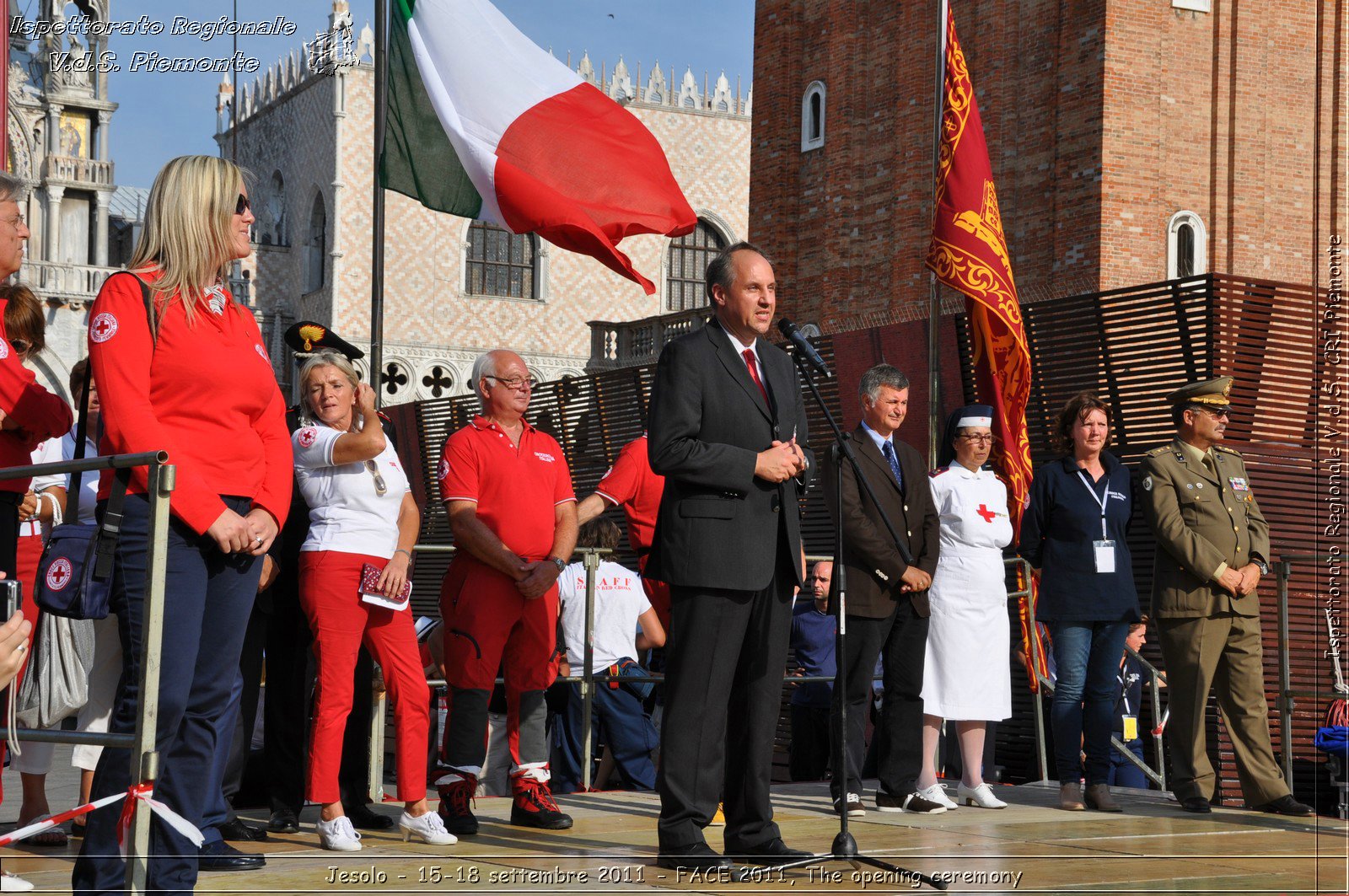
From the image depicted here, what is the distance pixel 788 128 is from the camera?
32.8 meters

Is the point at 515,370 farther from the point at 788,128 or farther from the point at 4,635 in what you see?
the point at 788,128

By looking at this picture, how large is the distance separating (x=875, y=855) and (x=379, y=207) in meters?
4.18

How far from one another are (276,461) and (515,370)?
2464mm

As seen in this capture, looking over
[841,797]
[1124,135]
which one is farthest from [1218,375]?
[1124,135]

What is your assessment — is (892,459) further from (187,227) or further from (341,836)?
(187,227)

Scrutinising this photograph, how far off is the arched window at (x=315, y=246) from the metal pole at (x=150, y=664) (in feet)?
174

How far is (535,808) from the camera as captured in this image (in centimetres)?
718

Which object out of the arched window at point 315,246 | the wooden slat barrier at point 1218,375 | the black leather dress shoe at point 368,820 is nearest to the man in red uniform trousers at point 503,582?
the black leather dress shoe at point 368,820

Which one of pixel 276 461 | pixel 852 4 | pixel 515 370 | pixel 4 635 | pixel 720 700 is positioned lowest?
pixel 720 700

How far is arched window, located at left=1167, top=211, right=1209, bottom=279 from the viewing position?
25688mm

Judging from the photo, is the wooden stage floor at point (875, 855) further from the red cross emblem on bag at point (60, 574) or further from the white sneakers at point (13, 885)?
the red cross emblem on bag at point (60, 574)


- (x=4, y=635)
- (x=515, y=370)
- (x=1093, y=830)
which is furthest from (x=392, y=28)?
(x=4, y=635)

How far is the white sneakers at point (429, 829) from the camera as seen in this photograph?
657 centimetres

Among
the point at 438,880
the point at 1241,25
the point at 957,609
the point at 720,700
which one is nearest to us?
the point at 438,880
